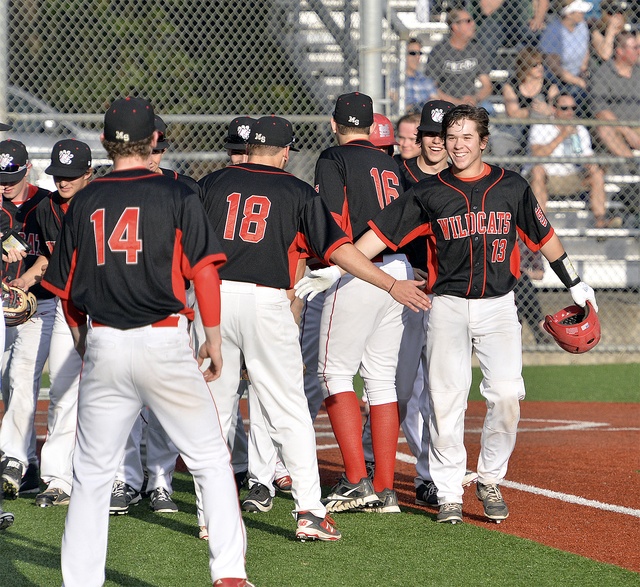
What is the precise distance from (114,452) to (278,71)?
909cm

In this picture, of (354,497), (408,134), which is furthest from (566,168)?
(354,497)

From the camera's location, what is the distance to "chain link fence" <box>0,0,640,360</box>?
11680 millimetres

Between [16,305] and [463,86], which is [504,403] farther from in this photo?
[463,86]

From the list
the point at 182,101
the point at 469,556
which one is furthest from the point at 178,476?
the point at 182,101

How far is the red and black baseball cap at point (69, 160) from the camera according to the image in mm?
5781

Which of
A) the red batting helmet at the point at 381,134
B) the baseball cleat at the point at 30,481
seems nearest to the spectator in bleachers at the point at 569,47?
the red batting helmet at the point at 381,134

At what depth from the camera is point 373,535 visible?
17.1ft

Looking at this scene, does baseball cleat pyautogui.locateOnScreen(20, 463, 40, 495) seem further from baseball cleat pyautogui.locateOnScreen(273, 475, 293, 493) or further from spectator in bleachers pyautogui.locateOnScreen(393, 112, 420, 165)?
spectator in bleachers pyautogui.locateOnScreen(393, 112, 420, 165)

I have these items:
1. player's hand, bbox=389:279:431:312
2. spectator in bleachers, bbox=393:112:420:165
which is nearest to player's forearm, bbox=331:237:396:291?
player's hand, bbox=389:279:431:312

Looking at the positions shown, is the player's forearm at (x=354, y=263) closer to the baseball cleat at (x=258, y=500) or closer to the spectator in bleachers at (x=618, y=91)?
the baseball cleat at (x=258, y=500)

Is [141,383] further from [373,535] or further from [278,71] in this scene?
[278,71]

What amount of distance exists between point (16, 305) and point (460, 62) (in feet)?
25.7

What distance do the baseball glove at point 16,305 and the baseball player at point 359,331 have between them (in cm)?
165

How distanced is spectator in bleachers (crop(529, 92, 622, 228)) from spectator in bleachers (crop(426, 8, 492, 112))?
2.97 ft
